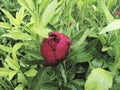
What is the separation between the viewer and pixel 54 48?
83 centimetres

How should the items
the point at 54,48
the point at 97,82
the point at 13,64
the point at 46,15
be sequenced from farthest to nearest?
the point at 13,64 → the point at 46,15 → the point at 54,48 → the point at 97,82

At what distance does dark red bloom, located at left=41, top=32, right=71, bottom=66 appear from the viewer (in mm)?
830

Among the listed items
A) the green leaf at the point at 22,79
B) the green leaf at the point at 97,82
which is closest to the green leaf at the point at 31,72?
the green leaf at the point at 22,79

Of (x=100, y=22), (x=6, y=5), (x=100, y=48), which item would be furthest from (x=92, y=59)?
(x=6, y=5)

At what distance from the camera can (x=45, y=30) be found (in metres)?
0.86

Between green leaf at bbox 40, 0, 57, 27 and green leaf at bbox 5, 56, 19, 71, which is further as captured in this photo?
green leaf at bbox 5, 56, 19, 71

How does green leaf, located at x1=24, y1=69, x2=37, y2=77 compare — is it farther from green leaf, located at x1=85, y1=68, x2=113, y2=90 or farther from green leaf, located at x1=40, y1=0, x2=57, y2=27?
green leaf, located at x1=85, y1=68, x2=113, y2=90

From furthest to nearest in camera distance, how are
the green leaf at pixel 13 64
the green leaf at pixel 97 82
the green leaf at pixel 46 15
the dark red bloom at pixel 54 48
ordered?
the green leaf at pixel 13 64, the green leaf at pixel 46 15, the dark red bloom at pixel 54 48, the green leaf at pixel 97 82

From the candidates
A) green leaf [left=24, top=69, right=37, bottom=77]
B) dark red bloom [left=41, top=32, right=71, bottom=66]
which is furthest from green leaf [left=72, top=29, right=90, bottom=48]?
green leaf [left=24, top=69, right=37, bottom=77]

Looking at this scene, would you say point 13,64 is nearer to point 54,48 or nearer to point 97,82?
point 54,48

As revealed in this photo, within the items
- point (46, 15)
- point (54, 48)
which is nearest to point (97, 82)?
point (54, 48)

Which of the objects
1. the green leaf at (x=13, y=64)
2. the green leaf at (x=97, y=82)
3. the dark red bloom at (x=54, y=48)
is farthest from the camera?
the green leaf at (x=13, y=64)

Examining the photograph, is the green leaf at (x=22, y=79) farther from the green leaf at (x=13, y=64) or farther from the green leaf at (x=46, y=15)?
the green leaf at (x=46, y=15)

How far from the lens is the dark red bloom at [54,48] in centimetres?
83
